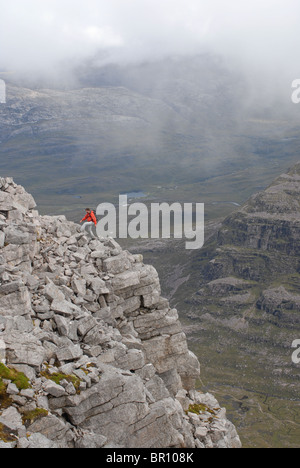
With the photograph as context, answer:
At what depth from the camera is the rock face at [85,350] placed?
46250 mm

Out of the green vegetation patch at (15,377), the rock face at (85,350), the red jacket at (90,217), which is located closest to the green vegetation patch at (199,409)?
the rock face at (85,350)

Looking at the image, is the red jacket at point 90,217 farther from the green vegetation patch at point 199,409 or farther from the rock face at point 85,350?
the green vegetation patch at point 199,409

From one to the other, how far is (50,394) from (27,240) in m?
19.9

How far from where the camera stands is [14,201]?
69.2 meters

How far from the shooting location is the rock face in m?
46.2

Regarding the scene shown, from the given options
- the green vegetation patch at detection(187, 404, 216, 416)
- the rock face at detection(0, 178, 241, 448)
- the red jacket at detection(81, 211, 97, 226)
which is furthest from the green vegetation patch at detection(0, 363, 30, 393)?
the red jacket at detection(81, 211, 97, 226)

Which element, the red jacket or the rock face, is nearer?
the rock face

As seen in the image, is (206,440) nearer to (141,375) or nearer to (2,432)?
(141,375)

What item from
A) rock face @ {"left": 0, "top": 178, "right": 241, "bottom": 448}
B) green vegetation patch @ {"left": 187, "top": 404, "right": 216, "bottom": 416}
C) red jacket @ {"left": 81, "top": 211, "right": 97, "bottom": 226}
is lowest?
green vegetation patch @ {"left": 187, "top": 404, "right": 216, "bottom": 416}

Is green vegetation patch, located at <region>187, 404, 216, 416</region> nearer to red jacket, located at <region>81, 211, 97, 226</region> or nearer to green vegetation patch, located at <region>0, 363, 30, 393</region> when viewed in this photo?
green vegetation patch, located at <region>0, 363, 30, 393</region>

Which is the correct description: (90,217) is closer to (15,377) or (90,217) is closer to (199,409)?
(199,409)
